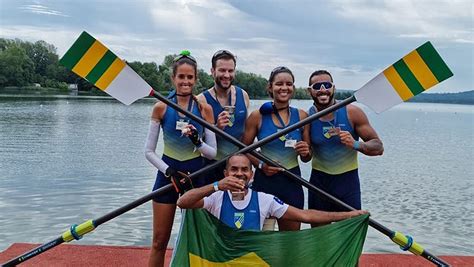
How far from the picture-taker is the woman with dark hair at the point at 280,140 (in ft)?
12.7

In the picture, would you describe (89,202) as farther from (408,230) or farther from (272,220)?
(272,220)

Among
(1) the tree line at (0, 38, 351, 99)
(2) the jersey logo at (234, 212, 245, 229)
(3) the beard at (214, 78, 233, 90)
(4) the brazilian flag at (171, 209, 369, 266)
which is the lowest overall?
(4) the brazilian flag at (171, 209, 369, 266)

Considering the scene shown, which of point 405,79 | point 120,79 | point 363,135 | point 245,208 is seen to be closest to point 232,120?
point 245,208

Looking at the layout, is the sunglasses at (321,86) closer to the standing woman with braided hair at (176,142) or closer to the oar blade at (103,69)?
the standing woman with braided hair at (176,142)

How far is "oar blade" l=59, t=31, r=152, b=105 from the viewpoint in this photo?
3732 mm

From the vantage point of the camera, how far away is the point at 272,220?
12.3 ft

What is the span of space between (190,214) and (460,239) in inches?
261

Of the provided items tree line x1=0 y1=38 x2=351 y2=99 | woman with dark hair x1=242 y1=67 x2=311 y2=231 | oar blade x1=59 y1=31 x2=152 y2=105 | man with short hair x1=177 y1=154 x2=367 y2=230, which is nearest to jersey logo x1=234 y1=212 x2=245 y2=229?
man with short hair x1=177 y1=154 x2=367 y2=230

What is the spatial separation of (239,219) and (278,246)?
1.14 feet

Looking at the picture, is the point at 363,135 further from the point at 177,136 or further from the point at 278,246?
the point at 177,136

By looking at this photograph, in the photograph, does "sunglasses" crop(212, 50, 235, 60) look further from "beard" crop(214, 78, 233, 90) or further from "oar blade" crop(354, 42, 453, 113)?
"oar blade" crop(354, 42, 453, 113)

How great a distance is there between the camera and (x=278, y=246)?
3600mm

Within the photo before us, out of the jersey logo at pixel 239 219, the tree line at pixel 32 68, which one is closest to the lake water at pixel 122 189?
the jersey logo at pixel 239 219

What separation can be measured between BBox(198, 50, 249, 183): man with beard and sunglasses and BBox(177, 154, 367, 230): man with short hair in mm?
418
